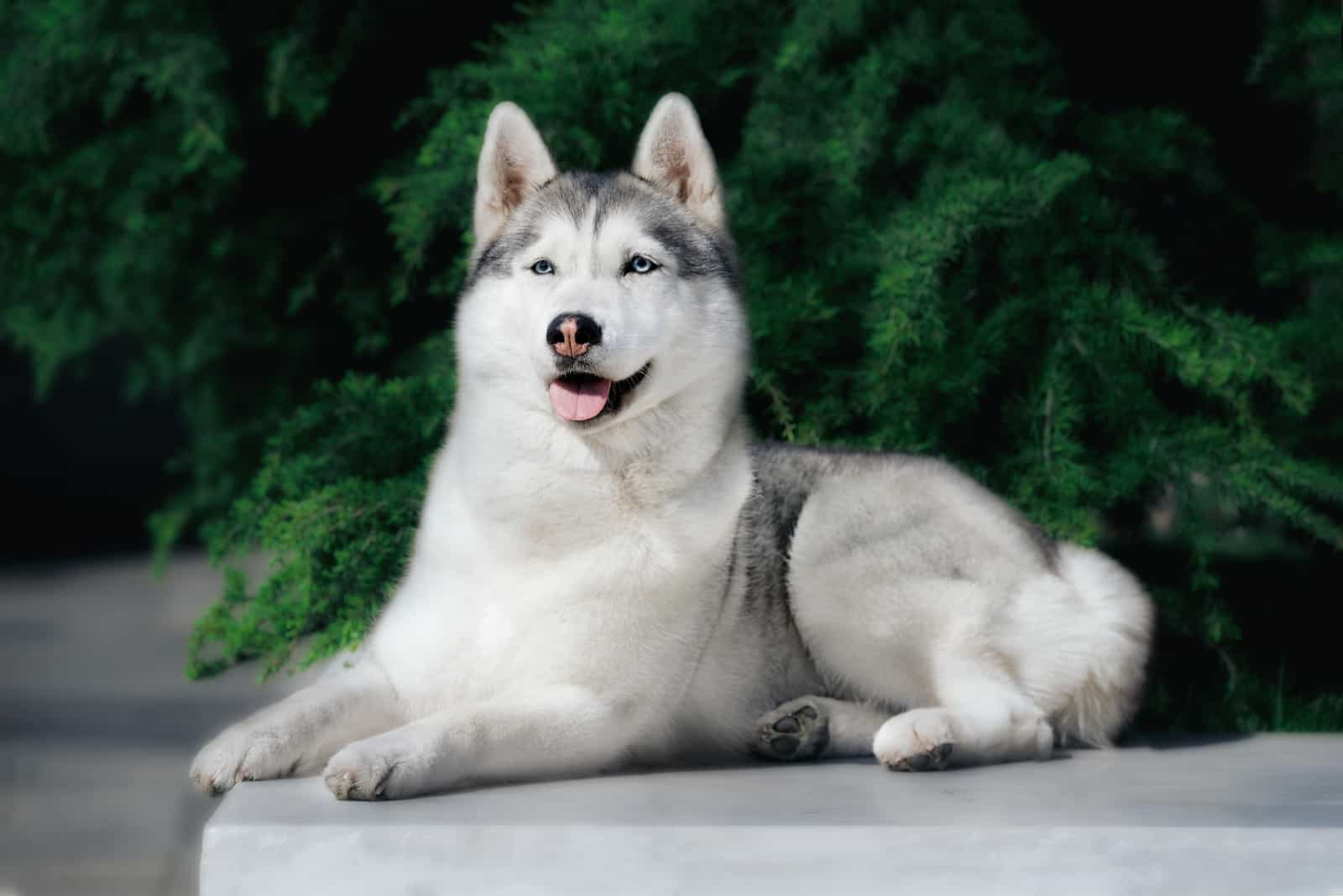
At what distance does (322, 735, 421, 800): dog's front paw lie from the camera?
2.42 m

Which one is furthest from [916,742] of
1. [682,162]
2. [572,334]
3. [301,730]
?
[682,162]

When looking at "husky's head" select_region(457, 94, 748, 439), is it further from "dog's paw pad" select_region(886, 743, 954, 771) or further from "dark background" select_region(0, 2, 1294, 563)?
"dark background" select_region(0, 2, 1294, 563)

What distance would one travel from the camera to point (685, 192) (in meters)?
3.00

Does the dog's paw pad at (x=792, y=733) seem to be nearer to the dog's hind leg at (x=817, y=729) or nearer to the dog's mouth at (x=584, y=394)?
the dog's hind leg at (x=817, y=729)

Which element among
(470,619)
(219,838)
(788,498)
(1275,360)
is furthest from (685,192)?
(1275,360)

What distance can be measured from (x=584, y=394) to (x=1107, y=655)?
1.28 meters

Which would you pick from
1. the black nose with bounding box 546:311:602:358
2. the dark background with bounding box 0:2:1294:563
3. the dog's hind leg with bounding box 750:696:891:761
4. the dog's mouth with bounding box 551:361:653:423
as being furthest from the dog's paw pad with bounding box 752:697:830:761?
the dark background with bounding box 0:2:1294:563

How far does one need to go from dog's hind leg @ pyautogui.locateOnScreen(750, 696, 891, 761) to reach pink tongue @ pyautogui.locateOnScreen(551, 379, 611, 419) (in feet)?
2.65

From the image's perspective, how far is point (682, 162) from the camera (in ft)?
9.78

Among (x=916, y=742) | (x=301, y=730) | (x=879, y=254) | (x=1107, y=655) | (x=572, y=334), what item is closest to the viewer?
(x=572, y=334)

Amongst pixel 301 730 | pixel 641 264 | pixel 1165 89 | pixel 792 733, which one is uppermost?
pixel 1165 89

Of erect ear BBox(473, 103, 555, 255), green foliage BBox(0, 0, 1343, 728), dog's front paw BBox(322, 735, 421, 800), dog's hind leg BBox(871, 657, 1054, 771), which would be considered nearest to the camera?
dog's front paw BBox(322, 735, 421, 800)

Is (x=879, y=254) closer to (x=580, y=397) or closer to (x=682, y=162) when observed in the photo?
Result: (x=682, y=162)

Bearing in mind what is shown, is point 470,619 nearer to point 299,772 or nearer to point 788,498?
point 299,772
